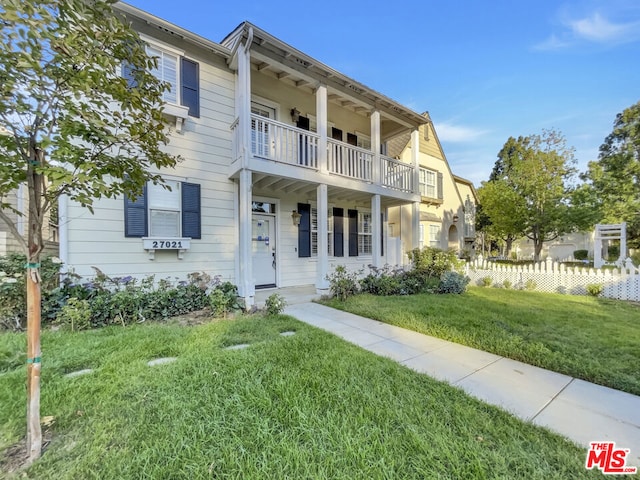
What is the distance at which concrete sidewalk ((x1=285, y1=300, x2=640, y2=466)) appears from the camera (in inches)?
82.0

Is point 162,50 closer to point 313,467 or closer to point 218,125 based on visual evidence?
point 218,125

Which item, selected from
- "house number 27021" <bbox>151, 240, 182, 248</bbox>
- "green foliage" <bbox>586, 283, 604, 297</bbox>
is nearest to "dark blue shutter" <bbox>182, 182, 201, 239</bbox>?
"house number 27021" <bbox>151, 240, 182, 248</bbox>

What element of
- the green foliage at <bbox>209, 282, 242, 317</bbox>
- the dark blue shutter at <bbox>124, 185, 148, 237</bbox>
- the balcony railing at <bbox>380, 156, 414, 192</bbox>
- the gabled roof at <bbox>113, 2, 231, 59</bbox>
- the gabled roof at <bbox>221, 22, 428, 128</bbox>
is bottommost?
the green foliage at <bbox>209, 282, 242, 317</bbox>

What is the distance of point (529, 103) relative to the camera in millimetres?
9758

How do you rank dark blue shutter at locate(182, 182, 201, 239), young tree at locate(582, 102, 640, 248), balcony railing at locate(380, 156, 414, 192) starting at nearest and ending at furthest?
dark blue shutter at locate(182, 182, 201, 239) < balcony railing at locate(380, 156, 414, 192) < young tree at locate(582, 102, 640, 248)

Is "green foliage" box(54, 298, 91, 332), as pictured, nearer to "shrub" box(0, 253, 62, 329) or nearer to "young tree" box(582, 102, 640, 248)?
"shrub" box(0, 253, 62, 329)

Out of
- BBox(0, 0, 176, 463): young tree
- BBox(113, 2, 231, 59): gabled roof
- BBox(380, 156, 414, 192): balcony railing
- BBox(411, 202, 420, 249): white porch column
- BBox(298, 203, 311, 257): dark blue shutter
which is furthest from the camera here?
BBox(411, 202, 420, 249): white porch column

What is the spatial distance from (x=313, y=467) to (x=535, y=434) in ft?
5.27

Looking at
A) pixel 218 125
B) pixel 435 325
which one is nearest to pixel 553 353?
pixel 435 325

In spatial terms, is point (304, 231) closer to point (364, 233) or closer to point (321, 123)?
point (364, 233)

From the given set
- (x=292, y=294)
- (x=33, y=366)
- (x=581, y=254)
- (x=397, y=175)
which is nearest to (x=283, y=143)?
(x=292, y=294)

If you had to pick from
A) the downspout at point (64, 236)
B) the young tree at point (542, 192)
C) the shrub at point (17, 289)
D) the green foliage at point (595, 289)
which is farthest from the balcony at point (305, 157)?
the young tree at point (542, 192)

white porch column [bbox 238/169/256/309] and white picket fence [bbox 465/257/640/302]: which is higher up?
white porch column [bbox 238/169/256/309]

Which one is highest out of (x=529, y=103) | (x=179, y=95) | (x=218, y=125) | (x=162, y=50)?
(x=529, y=103)
